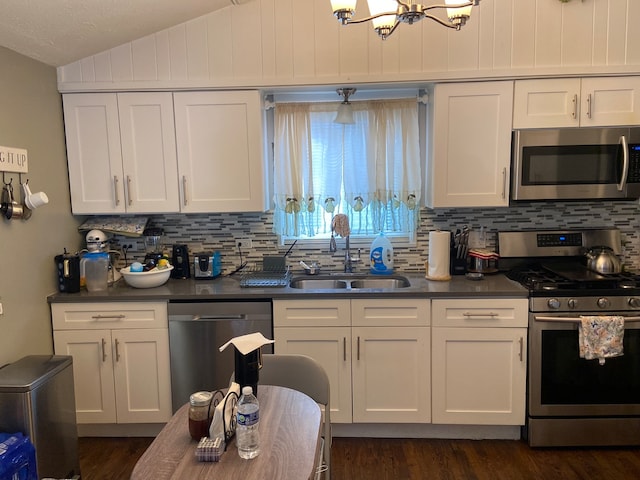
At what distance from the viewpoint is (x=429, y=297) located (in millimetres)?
2666

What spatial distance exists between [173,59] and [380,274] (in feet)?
6.10

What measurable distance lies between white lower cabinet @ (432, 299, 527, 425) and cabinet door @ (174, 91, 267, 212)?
4.40 feet

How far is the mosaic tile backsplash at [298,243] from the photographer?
3162mm

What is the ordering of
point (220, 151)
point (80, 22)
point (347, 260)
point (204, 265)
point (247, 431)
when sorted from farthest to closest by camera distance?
point (347, 260)
point (204, 265)
point (220, 151)
point (80, 22)
point (247, 431)

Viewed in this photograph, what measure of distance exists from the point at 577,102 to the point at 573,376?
1569mm

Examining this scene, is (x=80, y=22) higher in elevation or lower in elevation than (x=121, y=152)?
higher

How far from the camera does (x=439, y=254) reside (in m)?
2.92

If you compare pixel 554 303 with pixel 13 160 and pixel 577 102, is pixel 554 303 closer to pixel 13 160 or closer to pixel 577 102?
pixel 577 102

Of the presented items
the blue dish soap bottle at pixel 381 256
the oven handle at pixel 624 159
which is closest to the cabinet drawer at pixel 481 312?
the blue dish soap bottle at pixel 381 256

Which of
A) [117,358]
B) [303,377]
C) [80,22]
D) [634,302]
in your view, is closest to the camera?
[303,377]

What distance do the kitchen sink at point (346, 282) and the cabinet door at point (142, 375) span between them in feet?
2.97

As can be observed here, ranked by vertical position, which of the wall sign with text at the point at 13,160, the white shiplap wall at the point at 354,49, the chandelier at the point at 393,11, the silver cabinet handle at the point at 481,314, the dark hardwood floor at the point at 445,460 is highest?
the white shiplap wall at the point at 354,49

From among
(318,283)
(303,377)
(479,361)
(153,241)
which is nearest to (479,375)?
(479,361)

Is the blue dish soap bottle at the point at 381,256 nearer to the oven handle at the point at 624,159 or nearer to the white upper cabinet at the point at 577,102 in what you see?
the white upper cabinet at the point at 577,102
